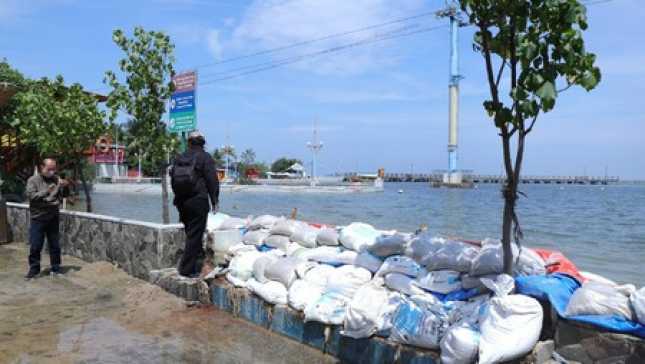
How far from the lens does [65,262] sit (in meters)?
7.32

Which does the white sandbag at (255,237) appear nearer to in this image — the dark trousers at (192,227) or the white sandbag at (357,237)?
the dark trousers at (192,227)

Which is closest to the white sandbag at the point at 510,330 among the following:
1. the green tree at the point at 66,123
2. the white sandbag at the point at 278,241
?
the white sandbag at the point at 278,241

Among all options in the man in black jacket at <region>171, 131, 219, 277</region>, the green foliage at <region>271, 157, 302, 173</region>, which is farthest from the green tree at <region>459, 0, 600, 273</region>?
the green foliage at <region>271, 157, 302, 173</region>

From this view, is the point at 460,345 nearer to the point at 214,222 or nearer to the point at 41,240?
the point at 214,222

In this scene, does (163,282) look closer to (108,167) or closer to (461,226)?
(461,226)

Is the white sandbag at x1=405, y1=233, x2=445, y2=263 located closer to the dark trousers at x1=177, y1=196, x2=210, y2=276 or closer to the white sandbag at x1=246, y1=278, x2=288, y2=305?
the white sandbag at x1=246, y1=278, x2=288, y2=305

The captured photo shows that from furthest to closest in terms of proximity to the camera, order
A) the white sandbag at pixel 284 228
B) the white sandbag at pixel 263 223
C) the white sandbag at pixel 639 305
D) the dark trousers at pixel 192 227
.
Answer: the white sandbag at pixel 263 223
the white sandbag at pixel 284 228
the dark trousers at pixel 192 227
the white sandbag at pixel 639 305

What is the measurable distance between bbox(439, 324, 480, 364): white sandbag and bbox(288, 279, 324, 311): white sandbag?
1182mm

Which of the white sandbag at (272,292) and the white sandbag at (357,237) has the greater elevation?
the white sandbag at (357,237)

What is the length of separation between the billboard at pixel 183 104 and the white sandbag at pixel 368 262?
292 centimetres

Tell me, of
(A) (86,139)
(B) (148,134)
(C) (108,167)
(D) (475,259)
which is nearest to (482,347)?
(D) (475,259)

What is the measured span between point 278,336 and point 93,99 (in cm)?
758

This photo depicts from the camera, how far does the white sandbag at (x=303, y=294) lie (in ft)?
13.3

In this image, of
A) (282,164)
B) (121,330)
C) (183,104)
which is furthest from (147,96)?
(282,164)
